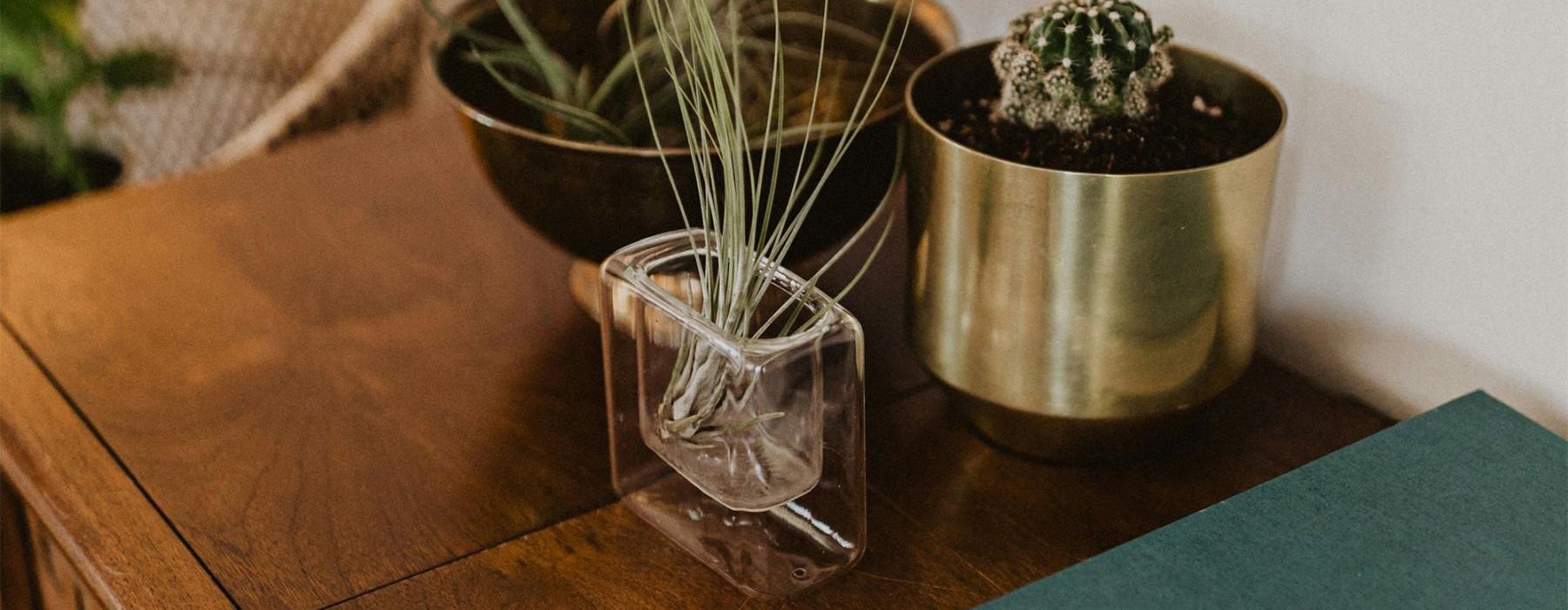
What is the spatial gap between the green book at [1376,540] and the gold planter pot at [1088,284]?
0.29 feet

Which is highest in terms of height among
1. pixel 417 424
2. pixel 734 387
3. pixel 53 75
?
pixel 734 387

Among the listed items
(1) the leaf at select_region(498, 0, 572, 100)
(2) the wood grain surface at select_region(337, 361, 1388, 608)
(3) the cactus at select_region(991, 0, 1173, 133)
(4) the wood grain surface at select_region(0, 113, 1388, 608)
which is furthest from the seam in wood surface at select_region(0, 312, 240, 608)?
(3) the cactus at select_region(991, 0, 1173, 133)

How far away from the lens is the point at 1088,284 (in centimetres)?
60

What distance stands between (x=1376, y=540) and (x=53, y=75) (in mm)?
1815

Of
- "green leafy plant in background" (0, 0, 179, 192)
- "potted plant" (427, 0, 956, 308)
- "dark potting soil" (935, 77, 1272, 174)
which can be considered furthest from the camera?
"green leafy plant in background" (0, 0, 179, 192)

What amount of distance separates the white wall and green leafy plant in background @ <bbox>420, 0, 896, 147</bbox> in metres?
0.24

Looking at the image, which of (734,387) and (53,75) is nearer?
Result: (734,387)

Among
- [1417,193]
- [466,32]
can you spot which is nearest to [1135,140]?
[1417,193]

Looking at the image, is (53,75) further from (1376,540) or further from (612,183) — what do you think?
(1376,540)

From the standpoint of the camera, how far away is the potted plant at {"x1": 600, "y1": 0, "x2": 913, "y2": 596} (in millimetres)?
575

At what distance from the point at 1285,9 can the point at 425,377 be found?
Answer: 1.73 ft

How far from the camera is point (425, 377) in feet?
2.57

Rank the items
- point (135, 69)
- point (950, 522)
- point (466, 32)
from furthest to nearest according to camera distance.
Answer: point (135, 69)
point (466, 32)
point (950, 522)

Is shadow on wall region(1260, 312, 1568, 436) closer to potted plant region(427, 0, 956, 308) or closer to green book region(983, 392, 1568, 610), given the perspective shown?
green book region(983, 392, 1568, 610)
